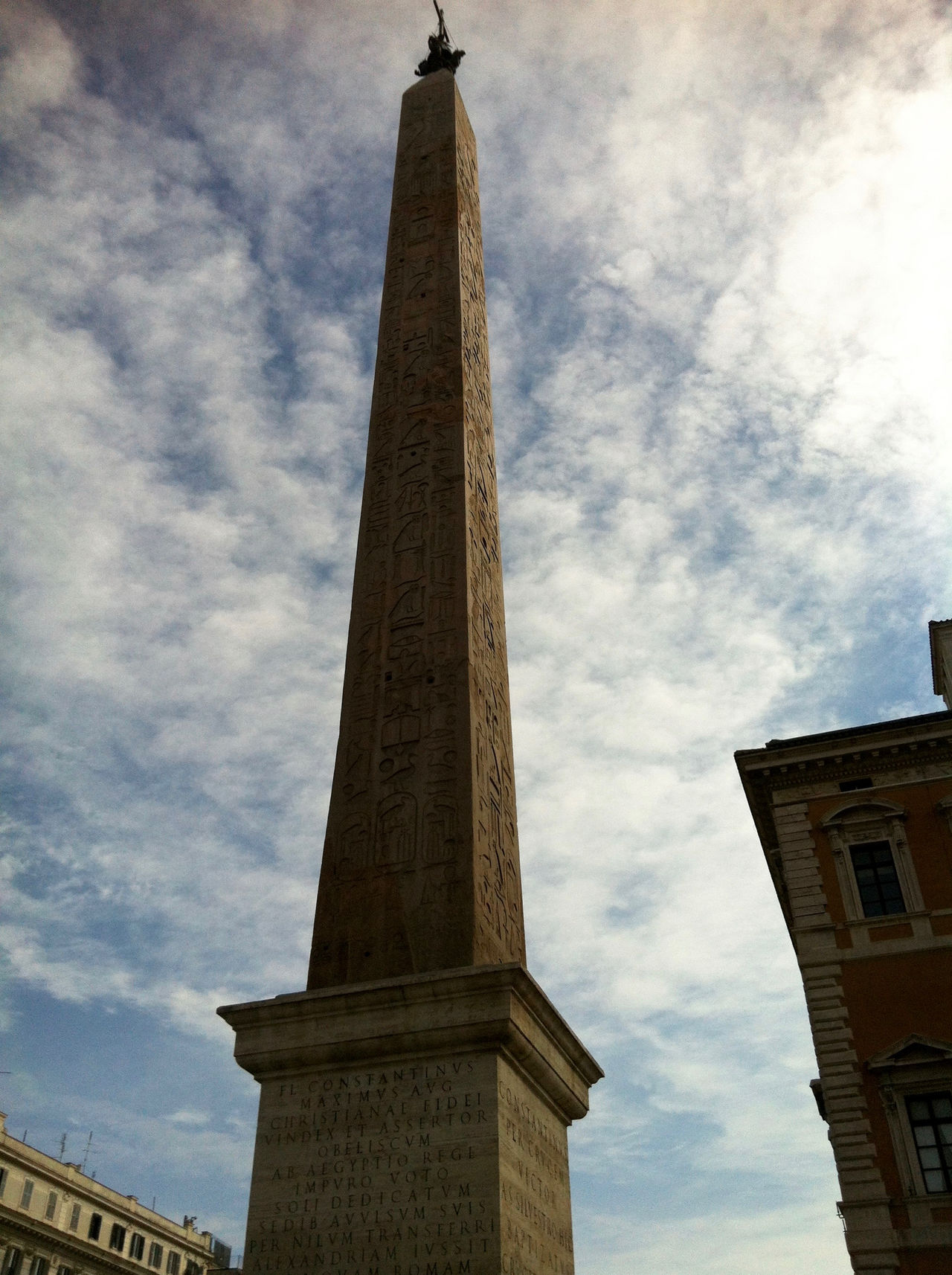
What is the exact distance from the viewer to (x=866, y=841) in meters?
20.2

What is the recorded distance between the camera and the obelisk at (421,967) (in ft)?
19.6

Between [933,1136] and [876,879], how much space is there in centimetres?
442

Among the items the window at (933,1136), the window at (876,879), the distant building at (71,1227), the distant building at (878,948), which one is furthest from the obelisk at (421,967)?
the distant building at (71,1227)

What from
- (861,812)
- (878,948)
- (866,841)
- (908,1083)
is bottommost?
(908,1083)

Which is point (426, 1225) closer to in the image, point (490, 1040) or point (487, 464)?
point (490, 1040)

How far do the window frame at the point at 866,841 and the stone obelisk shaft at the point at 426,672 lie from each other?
12864 mm

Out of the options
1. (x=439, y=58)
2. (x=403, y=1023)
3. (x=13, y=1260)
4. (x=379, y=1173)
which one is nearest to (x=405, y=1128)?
(x=379, y=1173)

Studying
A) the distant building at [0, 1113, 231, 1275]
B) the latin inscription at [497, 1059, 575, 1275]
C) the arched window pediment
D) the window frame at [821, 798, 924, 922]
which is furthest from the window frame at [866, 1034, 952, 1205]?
the distant building at [0, 1113, 231, 1275]

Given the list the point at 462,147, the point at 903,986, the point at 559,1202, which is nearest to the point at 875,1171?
the point at 903,986

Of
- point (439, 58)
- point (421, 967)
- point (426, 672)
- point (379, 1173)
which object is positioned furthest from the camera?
point (439, 58)

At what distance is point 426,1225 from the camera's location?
579 centimetres

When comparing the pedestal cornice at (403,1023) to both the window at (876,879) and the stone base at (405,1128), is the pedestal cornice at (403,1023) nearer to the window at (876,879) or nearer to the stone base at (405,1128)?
the stone base at (405,1128)

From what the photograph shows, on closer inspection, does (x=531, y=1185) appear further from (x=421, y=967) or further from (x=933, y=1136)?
(x=933, y=1136)

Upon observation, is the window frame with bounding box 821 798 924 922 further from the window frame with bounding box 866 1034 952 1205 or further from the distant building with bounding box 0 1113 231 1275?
the distant building with bounding box 0 1113 231 1275
